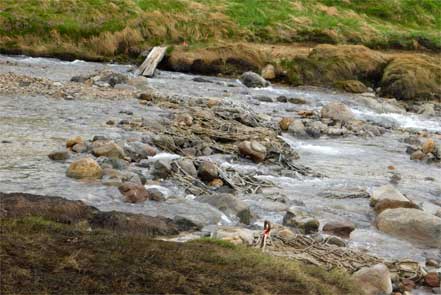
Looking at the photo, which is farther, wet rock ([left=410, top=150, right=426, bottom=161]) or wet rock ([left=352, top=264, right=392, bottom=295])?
Result: wet rock ([left=410, top=150, right=426, bottom=161])

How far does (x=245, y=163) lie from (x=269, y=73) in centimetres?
1767

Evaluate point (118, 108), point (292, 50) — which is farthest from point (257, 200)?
point (292, 50)

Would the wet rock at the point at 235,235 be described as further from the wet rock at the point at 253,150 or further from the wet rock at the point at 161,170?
the wet rock at the point at 253,150

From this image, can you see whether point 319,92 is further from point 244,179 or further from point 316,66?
point 244,179

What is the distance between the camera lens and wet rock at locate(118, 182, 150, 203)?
12.6 metres

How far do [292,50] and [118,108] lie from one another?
1803 cm

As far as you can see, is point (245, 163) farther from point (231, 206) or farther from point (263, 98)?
point (263, 98)

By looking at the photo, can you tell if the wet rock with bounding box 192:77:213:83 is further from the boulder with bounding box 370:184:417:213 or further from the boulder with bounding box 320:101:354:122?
the boulder with bounding box 370:184:417:213

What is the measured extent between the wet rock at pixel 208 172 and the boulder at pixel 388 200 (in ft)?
12.1

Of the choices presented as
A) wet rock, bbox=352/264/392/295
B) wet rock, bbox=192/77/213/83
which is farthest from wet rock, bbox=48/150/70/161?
wet rock, bbox=192/77/213/83

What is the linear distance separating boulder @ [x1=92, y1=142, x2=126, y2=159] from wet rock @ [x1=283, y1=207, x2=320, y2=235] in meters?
4.82

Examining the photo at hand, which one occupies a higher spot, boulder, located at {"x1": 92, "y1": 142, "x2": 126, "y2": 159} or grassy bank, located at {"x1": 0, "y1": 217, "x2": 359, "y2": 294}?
grassy bank, located at {"x1": 0, "y1": 217, "x2": 359, "y2": 294}

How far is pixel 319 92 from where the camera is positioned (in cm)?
3312

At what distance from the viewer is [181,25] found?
3959cm
